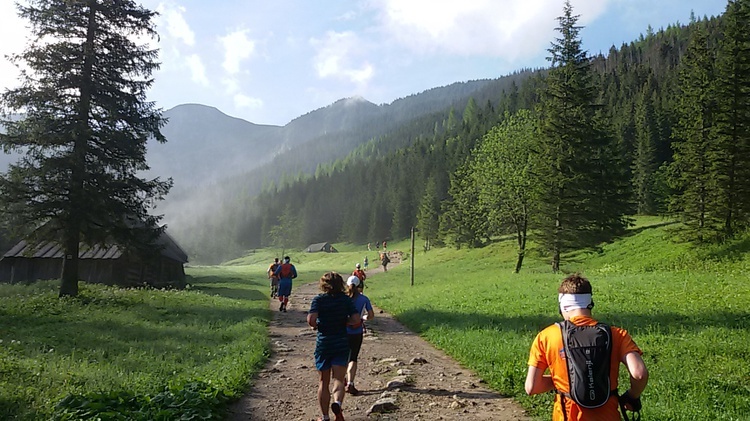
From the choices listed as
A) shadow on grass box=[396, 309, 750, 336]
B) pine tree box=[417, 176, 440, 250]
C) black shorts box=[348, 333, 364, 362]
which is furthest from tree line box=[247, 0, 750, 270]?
black shorts box=[348, 333, 364, 362]

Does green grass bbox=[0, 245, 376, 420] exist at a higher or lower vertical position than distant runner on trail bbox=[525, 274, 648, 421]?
lower

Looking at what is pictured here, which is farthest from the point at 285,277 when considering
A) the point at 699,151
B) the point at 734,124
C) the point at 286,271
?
the point at 699,151

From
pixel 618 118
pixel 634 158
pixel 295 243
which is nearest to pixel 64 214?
pixel 634 158

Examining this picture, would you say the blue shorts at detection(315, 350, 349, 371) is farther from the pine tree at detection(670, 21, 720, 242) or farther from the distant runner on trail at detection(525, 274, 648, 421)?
the pine tree at detection(670, 21, 720, 242)

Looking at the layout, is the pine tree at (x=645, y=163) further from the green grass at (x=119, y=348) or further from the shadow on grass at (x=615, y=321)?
the green grass at (x=119, y=348)

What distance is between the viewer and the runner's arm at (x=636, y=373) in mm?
3321

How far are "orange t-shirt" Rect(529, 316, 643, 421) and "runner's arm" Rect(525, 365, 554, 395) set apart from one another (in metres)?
0.04

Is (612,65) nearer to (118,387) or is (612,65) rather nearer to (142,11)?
(142,11)

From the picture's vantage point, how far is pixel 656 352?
9.60 m

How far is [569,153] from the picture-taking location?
30109mm

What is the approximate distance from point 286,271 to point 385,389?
11.1 metres

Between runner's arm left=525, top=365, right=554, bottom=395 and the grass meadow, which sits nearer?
runner's arm left=525, top=365, right=554, bottom=395

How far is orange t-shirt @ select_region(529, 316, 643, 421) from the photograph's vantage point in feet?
11.5

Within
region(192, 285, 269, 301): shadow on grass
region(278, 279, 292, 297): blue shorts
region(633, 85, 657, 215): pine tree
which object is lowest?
region(192, 285, 269, 301): shadow on grass
